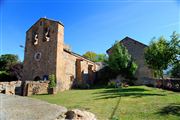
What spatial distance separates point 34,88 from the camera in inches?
828

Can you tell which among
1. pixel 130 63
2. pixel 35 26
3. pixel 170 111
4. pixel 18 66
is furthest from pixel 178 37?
pixel 18 66

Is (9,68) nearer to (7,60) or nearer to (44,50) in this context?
(7,60)

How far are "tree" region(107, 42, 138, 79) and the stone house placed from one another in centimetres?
197

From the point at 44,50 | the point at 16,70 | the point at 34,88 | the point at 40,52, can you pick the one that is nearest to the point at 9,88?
the point at 34,88

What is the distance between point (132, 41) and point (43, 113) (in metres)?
29.8

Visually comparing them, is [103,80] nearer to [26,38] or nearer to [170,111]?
A: [26,38]

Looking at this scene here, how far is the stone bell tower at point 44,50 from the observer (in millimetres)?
26969

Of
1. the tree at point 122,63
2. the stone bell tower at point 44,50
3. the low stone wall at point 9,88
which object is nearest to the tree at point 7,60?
the stone bell tower at point 44,50

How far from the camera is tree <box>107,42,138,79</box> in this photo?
3060 cm

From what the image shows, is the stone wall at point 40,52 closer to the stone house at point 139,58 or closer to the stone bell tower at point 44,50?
the stone bell tower at point 44,50

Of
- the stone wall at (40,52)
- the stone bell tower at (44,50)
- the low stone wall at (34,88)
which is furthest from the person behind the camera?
the stone wall at (40,52)

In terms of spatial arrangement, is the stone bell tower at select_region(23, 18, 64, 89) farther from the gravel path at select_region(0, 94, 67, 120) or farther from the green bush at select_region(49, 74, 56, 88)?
the gravel path at select_region(0, 94, 67, 120)

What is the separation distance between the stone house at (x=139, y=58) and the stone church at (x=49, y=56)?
9.56m

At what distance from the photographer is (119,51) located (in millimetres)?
30984
